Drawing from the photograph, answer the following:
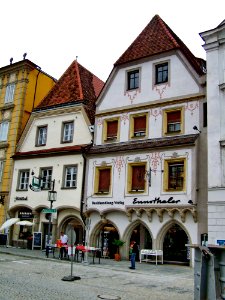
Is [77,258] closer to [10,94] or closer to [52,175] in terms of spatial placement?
[52,175]

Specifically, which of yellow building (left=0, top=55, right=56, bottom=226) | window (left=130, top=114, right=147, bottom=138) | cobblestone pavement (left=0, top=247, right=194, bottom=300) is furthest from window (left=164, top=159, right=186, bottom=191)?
yellow building (left=0, top=55, right=56, bottom=226)

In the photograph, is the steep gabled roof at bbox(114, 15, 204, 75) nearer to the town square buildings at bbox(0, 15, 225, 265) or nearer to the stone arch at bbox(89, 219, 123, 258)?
the town square buildings at bbox(0, 15, 225, 265)

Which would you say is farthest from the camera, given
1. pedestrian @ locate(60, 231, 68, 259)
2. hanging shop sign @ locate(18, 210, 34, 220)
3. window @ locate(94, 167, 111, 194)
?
hanging shop sign @ locate(18, 210, 34, 220)

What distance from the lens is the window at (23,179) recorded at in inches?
1205

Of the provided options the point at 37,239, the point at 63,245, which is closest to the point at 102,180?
the point at 63,245

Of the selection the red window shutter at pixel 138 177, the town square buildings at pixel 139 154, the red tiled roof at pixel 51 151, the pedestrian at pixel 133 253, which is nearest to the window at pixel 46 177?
the town square buildings at pixel 139 154

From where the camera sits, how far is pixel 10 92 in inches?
1366

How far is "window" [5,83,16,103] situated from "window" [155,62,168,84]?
46.1ft

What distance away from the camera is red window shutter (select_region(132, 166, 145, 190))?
24.5 meters

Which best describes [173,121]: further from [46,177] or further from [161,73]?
[46,177]

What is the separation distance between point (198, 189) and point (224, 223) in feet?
8.83

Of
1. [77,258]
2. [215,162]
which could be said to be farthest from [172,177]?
[77,258]

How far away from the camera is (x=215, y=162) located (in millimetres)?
20922

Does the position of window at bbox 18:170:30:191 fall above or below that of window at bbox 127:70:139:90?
below
